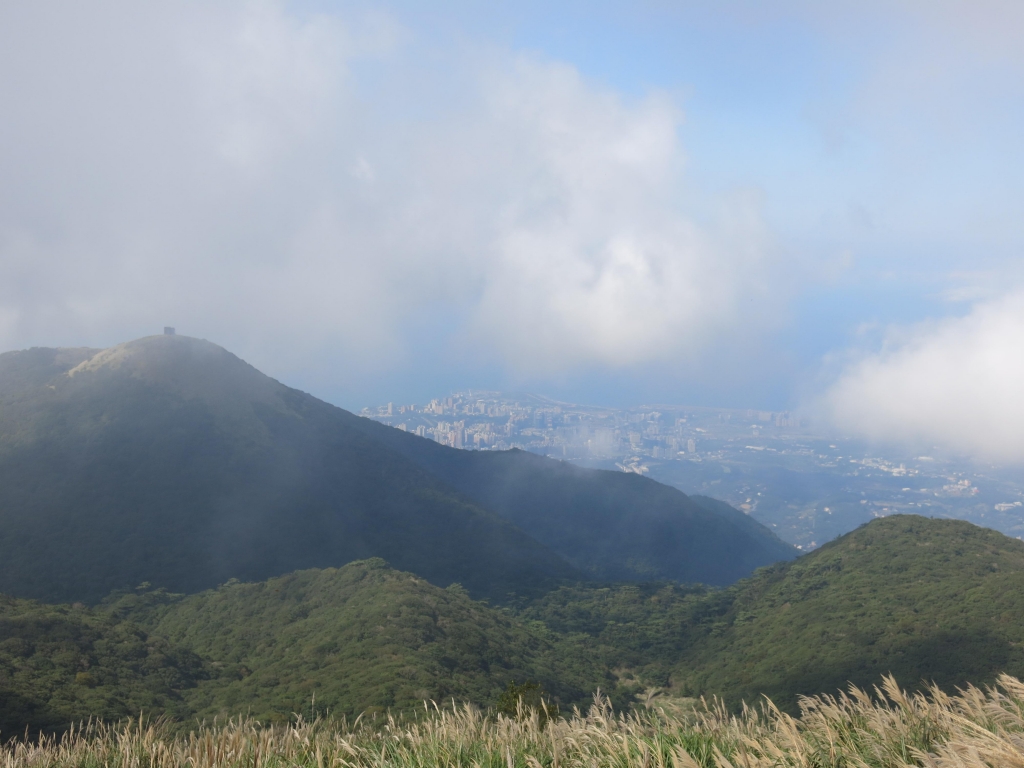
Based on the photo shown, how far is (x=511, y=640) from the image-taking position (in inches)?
2105

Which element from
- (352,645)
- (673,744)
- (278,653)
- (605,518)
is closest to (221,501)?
(278,653)

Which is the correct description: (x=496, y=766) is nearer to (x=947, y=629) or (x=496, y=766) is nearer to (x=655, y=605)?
(x=947, y=629)

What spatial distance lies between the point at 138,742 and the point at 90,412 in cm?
9327

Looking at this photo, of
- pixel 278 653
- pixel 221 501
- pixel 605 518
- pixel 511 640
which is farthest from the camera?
pixel 605 518

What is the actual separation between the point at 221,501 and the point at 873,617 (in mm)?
71731

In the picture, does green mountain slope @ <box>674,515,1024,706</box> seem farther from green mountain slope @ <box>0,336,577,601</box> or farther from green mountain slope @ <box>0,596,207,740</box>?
green mountain slope @ <box>0,596,207,740</box>

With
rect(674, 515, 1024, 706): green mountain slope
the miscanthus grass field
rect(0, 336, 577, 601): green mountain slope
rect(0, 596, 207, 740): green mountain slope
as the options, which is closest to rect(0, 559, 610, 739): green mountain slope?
rect(0, 596, 207, 740): green mountain slope

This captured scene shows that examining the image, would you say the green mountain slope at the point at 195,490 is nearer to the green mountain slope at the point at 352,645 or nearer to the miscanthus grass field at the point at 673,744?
the green mountain slope at the point at 352,645

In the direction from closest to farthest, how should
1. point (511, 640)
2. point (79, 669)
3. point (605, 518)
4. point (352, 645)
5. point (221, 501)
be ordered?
point (79, 669) < point (352, 645) < point (511, 640) < point (221, 501) < point (605, 518)

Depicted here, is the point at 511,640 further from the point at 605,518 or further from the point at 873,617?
the point at 605,518

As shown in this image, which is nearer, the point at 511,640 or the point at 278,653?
the point at 278,653

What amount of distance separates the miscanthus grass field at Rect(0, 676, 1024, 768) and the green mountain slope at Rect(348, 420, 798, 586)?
10492 cm

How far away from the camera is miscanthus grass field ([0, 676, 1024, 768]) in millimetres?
5000

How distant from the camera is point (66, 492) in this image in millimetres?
73812
